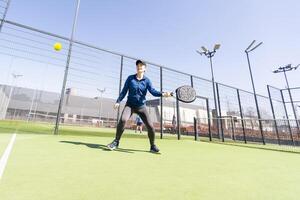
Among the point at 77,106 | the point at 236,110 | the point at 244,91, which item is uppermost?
the point at 77,106

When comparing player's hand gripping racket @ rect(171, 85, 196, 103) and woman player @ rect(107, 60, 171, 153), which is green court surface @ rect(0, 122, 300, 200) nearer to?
woman player @ rect(107, 60, 171, 153)

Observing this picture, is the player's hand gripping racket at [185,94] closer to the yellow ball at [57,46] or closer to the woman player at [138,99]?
the woman player at [138,99]

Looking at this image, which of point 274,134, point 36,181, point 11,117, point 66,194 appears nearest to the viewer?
point 66,194

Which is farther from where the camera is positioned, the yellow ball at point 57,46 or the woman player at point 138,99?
the yellow ball at point 57,46

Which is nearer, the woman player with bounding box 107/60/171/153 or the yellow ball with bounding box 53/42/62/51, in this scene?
the woman player with bounding box 107/60/171/153

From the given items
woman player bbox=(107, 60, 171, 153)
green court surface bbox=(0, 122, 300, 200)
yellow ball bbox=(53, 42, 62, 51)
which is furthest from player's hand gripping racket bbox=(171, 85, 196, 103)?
yellow ball bbox=(53, 42, 62, 51)

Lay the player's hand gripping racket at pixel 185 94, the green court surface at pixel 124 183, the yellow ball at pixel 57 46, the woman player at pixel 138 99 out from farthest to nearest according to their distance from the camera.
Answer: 1. the yellow ball at pixel 57 46
2. the player's hand gripping racket at pixel 185 94
3. the woman player at pixel 138 99
4. the green court surface at pixel 124 183

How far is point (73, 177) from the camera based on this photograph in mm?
1861

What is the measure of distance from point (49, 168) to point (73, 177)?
50 centimetres

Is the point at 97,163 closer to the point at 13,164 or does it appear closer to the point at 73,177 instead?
the point at 73,177

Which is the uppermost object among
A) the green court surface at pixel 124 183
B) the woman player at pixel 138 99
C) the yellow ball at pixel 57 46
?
the yellow ball at pixel 57 46

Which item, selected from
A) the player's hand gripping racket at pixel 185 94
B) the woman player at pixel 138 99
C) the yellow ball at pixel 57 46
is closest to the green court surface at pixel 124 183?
the woman player at pixel 138 99

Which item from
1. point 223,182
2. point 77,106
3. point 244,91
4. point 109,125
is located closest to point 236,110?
point 244,91

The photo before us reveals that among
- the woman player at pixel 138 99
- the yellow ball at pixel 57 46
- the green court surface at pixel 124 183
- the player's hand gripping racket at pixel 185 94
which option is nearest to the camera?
the green court surface at pixel 124 183
